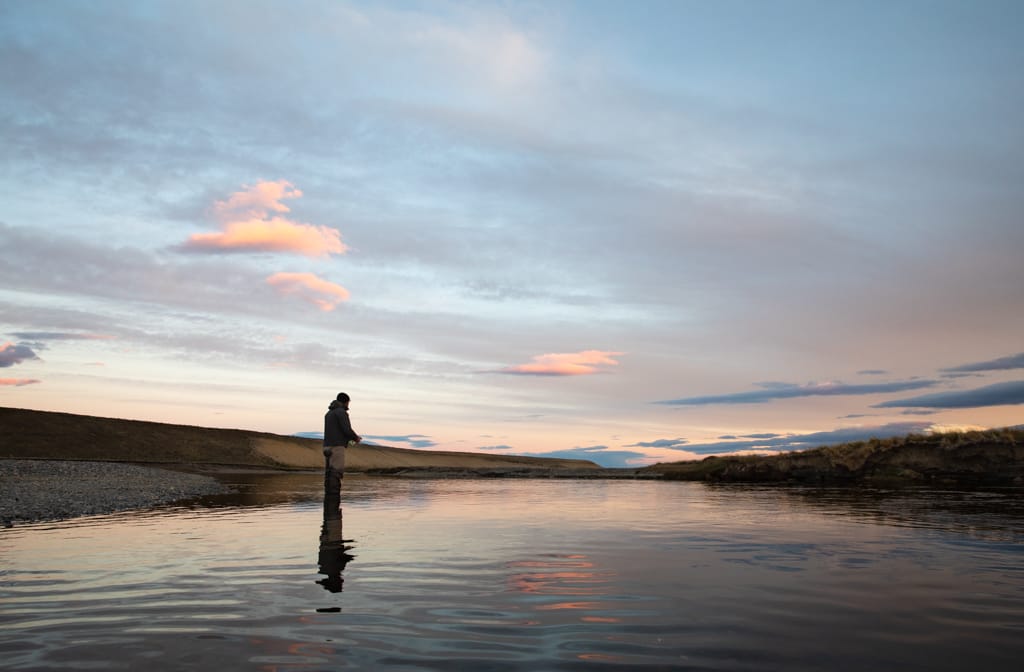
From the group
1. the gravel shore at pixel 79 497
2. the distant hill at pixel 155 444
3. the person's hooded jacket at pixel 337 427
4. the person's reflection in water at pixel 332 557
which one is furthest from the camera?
the distant hill at pixel 155 444

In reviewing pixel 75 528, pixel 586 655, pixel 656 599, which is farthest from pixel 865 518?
pixel 75 528

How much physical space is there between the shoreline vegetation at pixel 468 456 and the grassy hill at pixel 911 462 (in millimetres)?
34

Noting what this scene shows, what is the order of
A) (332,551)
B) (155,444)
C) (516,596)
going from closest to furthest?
(516,596)
(332,551)
(155,444)

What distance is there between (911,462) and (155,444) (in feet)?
178

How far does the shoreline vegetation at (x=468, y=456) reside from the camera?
24.6 m

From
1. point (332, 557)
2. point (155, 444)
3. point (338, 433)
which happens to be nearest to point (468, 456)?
point (155, 444)

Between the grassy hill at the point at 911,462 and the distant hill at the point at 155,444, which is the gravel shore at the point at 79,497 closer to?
the grassy hill at the point at 911,462

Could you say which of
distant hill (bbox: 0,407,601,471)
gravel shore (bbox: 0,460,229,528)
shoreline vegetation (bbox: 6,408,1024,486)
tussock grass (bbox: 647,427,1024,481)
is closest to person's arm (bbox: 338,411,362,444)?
gravel shore (bbox: 0,460,229,528)

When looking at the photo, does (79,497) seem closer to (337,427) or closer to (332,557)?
(337,427)

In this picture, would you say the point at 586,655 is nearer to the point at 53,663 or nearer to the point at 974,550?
the point at 53,663

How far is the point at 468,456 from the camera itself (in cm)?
8350

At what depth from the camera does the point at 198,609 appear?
547 cm

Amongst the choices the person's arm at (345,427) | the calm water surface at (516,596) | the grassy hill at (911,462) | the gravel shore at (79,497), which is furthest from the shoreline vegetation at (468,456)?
the gravel shore at (79,497)

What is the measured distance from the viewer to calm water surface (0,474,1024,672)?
421cm
